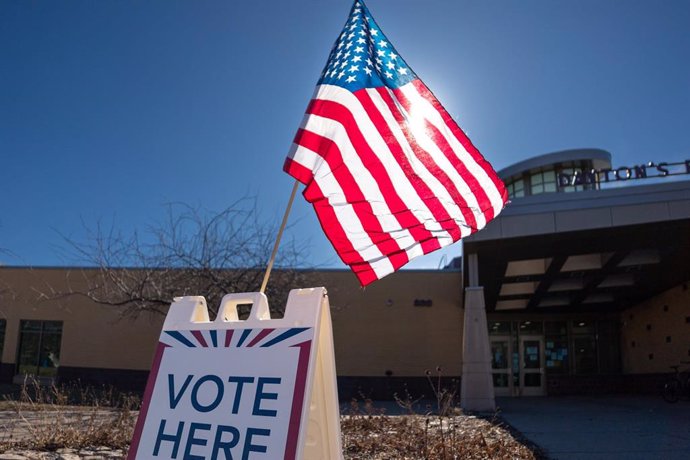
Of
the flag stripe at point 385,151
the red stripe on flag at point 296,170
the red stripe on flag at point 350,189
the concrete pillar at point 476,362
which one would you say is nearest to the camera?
the red stripe on flag at point 296,170

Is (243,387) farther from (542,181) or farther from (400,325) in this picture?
(542,181)

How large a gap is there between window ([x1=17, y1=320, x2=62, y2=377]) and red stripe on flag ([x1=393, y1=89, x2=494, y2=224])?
23310 millimetres

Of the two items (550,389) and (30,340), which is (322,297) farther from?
(30,340)

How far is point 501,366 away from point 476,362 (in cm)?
946

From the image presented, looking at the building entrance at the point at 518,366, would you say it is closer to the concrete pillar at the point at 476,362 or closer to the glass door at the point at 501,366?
the glass door at the point at 501,366

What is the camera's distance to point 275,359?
285 cm

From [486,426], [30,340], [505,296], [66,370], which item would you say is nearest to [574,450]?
[486,426]

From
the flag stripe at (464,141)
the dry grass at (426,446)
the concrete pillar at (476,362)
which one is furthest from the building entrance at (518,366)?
the flag stripe at (464,141)

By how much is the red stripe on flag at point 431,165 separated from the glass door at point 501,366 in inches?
782

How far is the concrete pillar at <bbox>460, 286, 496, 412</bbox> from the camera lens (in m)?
14.3

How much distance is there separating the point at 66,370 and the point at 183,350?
23.1 metres

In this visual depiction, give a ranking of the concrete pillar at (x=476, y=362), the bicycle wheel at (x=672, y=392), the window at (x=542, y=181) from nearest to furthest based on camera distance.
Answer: the concrete pillar at (x=476, y=362) → the bicycle wheel at (x=672, y=392) → the window at (x=542, y=181)

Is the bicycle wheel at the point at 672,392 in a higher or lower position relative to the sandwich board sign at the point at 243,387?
lower

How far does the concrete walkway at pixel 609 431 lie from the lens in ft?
24.9
